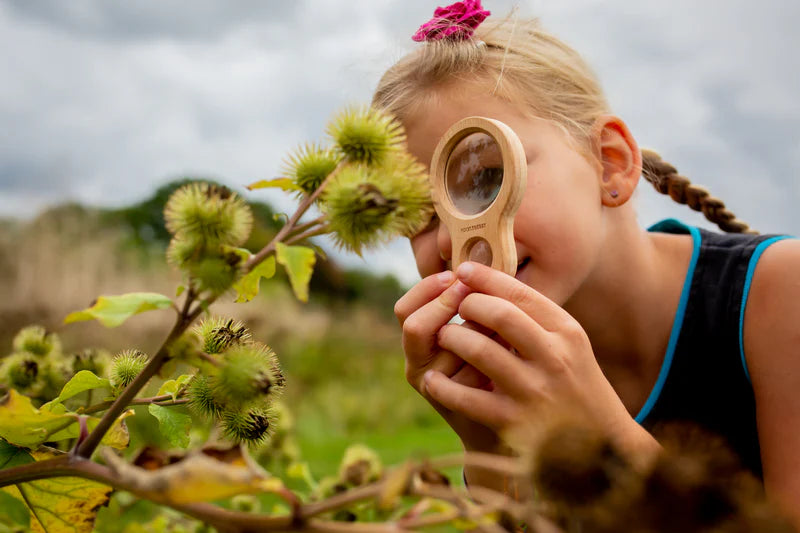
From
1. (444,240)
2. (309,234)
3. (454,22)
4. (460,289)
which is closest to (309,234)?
(309,234)

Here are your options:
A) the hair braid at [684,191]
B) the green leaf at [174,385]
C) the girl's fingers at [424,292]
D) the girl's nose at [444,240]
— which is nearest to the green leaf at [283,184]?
the green leaf at [174,385]

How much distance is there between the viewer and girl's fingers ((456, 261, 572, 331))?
130 centimetres

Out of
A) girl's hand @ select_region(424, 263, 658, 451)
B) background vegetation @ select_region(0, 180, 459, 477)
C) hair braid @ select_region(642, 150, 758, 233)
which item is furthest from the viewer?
background vegetation @ select_region(0, 180, 459, 477)

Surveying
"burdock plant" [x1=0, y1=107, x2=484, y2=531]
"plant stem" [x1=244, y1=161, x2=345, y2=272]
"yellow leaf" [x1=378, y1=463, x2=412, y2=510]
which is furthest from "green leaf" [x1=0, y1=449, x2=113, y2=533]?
"yellow leaf" [x1=378, y1=463, x2=412, y2=510]

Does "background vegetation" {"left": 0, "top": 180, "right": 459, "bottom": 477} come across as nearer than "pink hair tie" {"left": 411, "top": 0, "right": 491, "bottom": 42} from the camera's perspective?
No

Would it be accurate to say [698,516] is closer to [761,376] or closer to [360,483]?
[360,483]

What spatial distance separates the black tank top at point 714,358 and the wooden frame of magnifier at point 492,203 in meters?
1.05

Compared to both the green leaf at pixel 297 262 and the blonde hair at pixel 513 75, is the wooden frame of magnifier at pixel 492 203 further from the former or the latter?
the green leaf at pixel 297 262

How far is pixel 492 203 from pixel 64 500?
912 mm

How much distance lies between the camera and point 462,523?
47 centimetres

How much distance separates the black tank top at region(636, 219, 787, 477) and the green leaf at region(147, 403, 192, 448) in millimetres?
1727

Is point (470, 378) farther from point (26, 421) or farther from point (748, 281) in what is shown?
point (748, 281)

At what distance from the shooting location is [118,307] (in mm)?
610

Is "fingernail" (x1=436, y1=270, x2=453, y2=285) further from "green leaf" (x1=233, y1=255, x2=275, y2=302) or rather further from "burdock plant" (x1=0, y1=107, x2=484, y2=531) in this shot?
"green leaf" (x1=233, y1=255, x2=275, y2=302)
